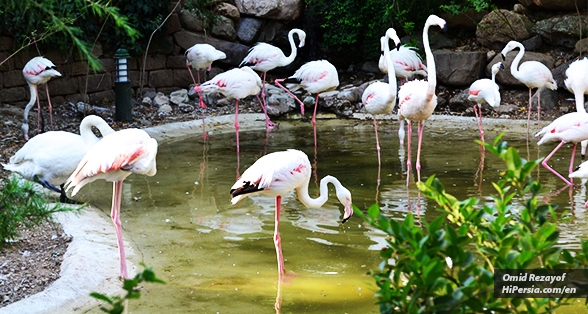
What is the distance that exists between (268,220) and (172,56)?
6.81 m

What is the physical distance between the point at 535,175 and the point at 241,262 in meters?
3.49

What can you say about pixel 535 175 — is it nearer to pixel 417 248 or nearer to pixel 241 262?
pixel 241 262

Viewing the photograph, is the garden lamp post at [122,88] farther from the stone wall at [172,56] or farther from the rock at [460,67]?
the rock at [460,67]

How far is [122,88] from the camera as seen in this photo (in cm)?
941

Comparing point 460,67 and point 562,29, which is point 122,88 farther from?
point 562,29

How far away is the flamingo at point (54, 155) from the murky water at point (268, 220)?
1.85 ft

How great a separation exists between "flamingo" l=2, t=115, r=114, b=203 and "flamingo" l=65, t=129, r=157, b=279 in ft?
3.00

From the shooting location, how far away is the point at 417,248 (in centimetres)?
165

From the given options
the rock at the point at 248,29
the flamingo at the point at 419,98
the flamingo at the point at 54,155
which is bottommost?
the flamingo at the point at 54,155

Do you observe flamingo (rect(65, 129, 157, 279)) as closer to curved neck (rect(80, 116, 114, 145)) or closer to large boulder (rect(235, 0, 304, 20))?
curved neck (rect(80, 116, 114, 145))

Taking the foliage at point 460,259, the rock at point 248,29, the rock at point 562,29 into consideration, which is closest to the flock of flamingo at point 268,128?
Answer: the rock at point 248,29

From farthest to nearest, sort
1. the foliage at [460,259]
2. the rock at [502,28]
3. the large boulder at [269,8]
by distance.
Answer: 1. the large boulder at [269,8]
2. the rock at [502,28]
3. the foliage at [460,259]

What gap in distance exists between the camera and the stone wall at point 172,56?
32.6ft

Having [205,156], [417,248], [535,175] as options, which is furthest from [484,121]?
A: [417,248]
